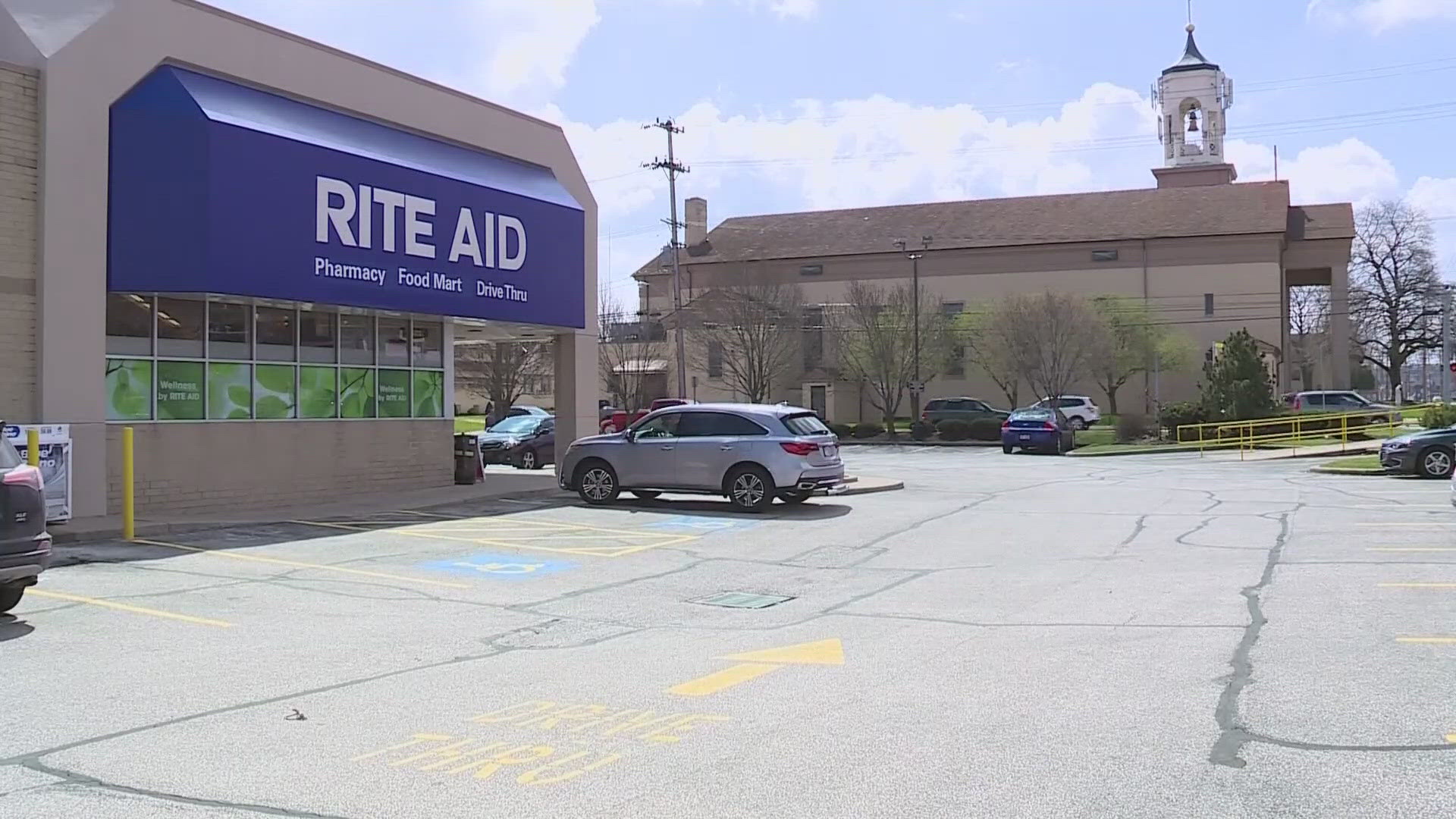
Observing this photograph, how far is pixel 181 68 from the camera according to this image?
16906 mm

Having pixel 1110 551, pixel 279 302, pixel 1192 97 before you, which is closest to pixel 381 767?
pixel 1110 551

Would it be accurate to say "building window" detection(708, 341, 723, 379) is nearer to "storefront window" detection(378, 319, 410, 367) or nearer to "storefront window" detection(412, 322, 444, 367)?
"storefront window" detection(412, 322, 444, 367)

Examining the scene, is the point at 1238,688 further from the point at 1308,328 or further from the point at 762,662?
the point at 1308,328

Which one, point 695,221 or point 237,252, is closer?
point 237,252

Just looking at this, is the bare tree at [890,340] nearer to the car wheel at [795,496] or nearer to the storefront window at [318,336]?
the car wheel at [795,496]

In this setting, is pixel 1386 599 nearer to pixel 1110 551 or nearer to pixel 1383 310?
pixel 1110 551

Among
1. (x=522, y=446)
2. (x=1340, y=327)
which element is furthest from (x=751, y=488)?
(x=1340, y=327)

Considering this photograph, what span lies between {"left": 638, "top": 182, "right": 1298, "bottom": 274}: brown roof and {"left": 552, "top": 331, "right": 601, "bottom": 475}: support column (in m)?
47.2

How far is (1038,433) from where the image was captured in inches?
1590

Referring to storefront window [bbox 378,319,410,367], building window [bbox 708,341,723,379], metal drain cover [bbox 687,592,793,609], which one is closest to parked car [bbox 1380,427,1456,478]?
metal drain cover [bbox 687,592,793,609]

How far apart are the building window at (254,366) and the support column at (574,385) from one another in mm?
3196

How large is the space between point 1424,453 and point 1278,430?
1575cm

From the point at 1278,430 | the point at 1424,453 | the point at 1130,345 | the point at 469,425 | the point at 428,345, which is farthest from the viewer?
the point at 1130,345

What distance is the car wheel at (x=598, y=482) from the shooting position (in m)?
19.2
